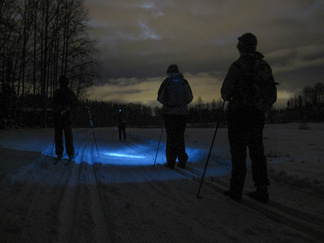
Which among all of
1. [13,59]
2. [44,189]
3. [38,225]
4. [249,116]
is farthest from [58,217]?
[13,59]

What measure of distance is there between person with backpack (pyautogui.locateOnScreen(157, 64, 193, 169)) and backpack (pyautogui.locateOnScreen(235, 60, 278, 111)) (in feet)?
9.08

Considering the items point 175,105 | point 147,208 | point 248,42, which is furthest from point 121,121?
point 147,208

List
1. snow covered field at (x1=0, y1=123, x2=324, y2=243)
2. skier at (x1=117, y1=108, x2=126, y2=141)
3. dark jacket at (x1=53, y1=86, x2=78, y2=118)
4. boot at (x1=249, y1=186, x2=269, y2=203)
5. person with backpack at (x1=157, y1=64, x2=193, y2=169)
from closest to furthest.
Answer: snow covered field at (x1=0, y1=123, x2=324, y2=243), boot at (x1=249, y1=186, x2=269, y2=203), person with backpack at (x1=157, y1=64, x2=193, y2=169), dark jacket at (x1=53, y1=86, x2=78, y2=118), skier at (x1=117, y1=108, x2=126, y2=141)

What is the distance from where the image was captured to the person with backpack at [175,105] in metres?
5.91

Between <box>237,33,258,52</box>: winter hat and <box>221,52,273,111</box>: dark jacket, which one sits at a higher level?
<box>237,33,258,52</box>: winter hat

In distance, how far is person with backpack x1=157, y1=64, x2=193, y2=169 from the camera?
5.91 meters

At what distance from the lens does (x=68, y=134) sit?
6262 millimetres

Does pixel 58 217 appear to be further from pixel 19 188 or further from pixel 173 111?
pixel 173 111

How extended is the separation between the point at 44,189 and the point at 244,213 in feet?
9.01

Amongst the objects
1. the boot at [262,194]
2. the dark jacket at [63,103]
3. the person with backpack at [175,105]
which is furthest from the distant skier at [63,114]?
the boot at [262,194]

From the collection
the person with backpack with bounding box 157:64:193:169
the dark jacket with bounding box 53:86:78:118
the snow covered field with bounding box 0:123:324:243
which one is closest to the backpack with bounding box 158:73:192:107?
the person with backpack with bounding box 157:64:193:169

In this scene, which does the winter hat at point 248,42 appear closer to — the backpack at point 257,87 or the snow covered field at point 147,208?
the backpack at point 257,87

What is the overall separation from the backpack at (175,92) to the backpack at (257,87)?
9.03 ft

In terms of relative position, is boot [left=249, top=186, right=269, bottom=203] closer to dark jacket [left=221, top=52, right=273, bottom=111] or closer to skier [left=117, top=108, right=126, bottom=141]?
dark jacket [left=221, top=52, right=273, bottom=111]
